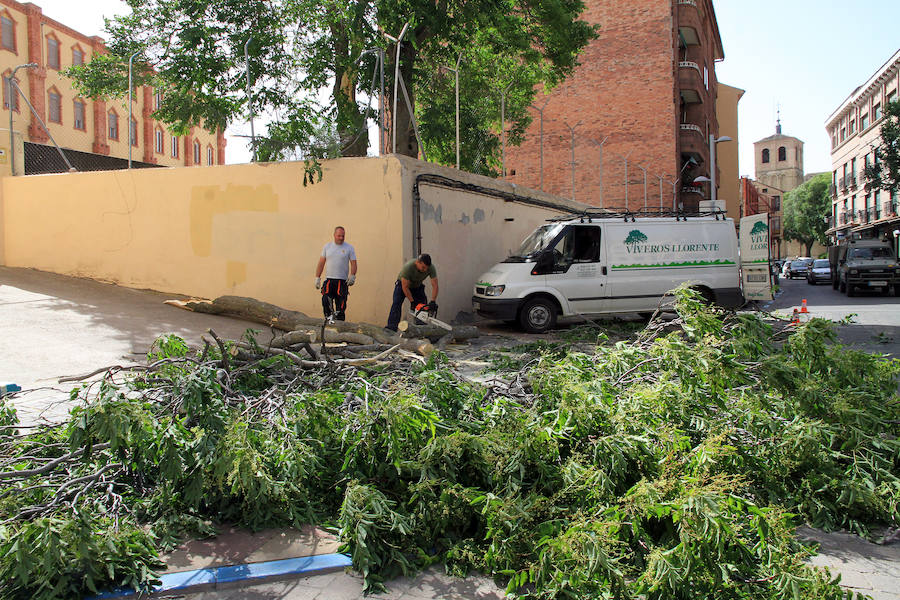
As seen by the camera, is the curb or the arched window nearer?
the curb

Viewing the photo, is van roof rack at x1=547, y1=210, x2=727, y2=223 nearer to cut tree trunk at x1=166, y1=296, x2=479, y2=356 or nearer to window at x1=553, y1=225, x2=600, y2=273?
window at x1=553, y1=225, x2=600, y2=273

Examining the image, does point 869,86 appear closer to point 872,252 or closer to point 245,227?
point 872,252

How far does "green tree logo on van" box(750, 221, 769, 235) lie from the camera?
1597 centimetres

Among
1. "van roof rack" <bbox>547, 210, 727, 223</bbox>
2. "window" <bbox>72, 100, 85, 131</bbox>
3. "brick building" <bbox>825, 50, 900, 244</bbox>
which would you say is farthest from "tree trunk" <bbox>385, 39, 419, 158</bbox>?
"brick building" <bbox>825, 50, 900, 244</bbox>

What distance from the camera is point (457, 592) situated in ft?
9.97

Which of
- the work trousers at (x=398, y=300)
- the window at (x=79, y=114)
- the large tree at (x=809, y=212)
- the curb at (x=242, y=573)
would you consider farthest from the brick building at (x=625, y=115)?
the large tree at (x=809, y=212)

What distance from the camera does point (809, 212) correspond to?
81.2m

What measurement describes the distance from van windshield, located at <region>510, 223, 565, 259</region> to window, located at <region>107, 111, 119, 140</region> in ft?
119

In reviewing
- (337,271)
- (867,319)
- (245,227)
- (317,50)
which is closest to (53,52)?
(317,50)

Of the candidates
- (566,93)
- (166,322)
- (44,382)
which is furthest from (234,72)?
(566,93)

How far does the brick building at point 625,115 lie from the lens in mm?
32781

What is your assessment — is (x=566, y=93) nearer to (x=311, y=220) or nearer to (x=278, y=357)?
(x=311, y=220)

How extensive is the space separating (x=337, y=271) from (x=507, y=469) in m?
7.52

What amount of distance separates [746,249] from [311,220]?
1143 cm
